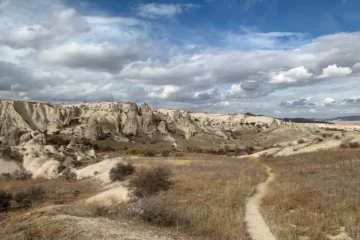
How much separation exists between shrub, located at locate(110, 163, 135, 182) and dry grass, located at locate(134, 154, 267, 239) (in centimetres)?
391

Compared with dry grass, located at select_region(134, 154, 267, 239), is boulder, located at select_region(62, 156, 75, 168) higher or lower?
lower

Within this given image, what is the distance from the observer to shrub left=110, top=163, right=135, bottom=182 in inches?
941

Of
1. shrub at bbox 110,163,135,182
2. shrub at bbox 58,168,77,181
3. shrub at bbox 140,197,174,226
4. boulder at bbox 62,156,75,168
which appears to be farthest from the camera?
boulder at bbox 62,156,75,168

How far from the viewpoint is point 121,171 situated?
24.6 meters

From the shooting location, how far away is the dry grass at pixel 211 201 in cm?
995

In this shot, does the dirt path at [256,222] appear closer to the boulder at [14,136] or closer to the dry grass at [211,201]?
the dry grass at [211,201]

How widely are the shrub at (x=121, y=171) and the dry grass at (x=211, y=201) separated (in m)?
3.91

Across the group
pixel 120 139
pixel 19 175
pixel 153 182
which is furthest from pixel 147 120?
pixel 153 182

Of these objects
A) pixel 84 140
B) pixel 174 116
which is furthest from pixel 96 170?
pixel 174 116

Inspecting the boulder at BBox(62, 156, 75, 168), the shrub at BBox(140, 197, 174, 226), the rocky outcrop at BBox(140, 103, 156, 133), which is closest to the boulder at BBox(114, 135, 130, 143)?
the rocky outcrop at BBox(140, 103, 156, 133)

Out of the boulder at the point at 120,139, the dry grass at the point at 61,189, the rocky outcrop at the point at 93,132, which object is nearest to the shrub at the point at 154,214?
the dry grass at the point at 61,189

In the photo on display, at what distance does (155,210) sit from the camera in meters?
10.8

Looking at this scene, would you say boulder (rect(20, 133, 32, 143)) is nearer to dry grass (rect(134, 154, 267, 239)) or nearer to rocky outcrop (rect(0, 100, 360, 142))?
rocky outcrop (rect(0, 100, 360, 142))

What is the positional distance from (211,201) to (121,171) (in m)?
12.1
